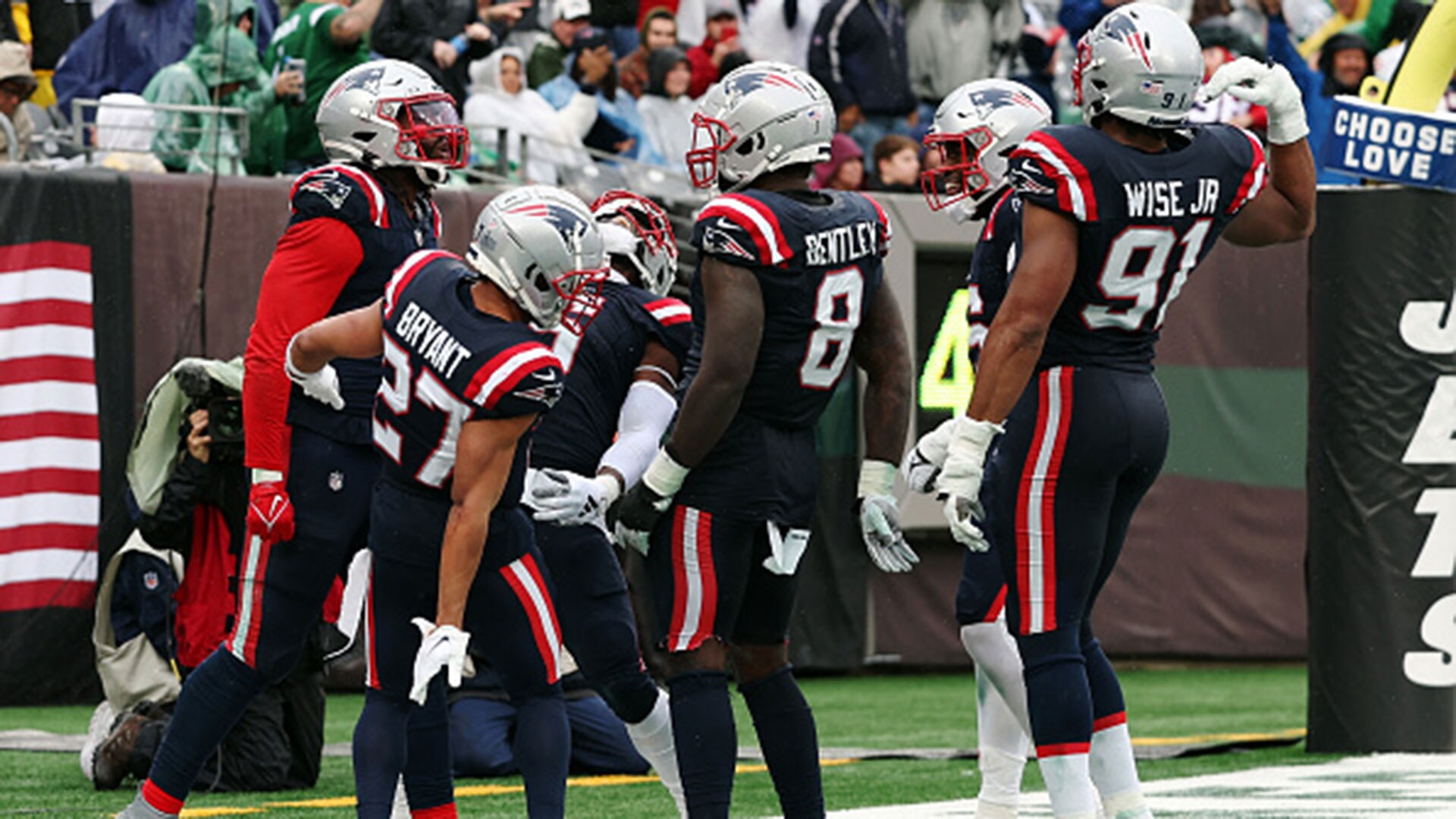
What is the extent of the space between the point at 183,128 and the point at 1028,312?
6.41m

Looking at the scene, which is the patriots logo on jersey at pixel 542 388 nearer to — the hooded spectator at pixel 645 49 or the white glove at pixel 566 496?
the white glove at pixel 566 496

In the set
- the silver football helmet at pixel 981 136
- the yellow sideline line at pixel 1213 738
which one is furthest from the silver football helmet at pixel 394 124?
the yellow sideline line at pixel 1213 738

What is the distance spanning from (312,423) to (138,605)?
2687mm

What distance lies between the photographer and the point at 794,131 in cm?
580

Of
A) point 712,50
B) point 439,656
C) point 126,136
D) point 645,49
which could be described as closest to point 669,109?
point 645,49

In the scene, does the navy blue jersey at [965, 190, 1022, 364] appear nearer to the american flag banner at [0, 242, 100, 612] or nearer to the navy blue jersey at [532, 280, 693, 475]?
the navy blue jersey at [532, 280, 693, 475]

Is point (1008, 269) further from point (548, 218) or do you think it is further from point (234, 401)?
point (234, 401)

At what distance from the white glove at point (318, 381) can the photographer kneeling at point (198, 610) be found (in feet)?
6.03

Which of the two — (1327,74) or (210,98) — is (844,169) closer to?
(1327,74)

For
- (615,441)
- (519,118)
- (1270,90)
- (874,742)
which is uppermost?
(1270,90)

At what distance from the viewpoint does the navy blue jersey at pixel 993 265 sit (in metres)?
6.12

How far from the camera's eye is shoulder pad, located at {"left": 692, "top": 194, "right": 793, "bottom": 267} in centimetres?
554

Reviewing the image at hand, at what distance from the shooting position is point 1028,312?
5.40m

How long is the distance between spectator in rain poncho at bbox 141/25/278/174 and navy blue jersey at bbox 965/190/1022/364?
5.32 meters
